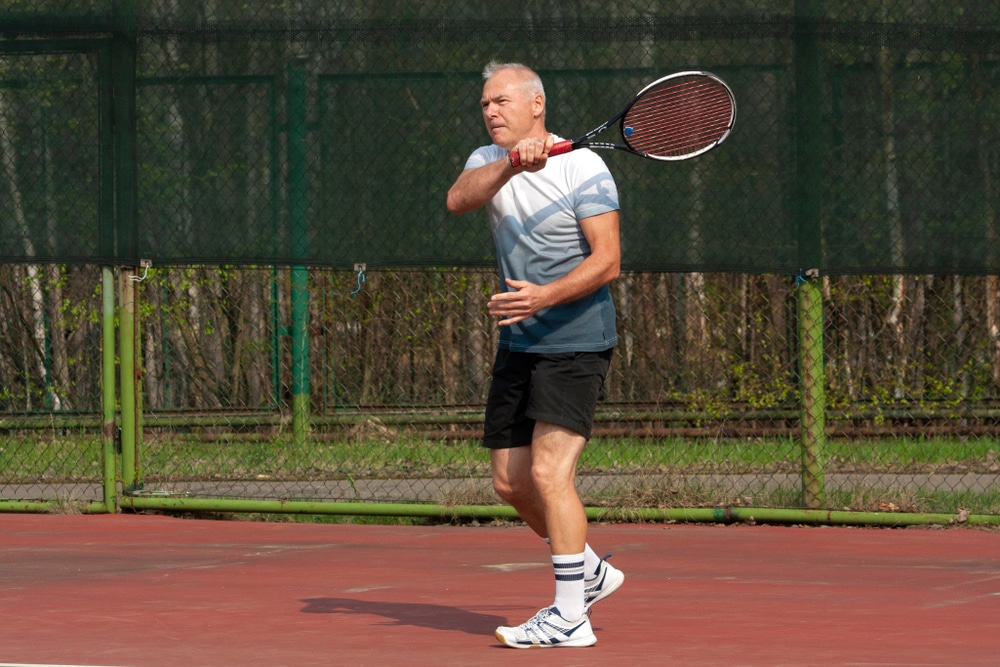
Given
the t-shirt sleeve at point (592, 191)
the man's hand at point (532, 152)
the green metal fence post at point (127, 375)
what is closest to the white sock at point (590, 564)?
the t-shirt sleeve at point (592, 191)

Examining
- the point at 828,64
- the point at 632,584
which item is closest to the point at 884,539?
the point at 632,584

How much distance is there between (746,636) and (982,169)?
354cm

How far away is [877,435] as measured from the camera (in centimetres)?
1095

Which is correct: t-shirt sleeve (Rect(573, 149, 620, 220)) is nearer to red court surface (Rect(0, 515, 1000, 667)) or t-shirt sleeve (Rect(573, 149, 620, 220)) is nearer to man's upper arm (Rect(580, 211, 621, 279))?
man's upper arm (Rect(580, 211, 621, 279))

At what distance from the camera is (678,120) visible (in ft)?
18.6

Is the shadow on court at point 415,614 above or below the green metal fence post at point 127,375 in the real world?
below

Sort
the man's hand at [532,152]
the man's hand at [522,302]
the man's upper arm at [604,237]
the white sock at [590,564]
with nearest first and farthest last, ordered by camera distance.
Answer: the man's hand at [532,152], the man's hand at [522,302], the man's upper arm at [604,237], the white sock at [590,564]

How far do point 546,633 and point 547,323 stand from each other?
3.16 ft

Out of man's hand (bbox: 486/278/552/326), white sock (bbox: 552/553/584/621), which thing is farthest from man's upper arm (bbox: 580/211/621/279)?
white sock (bbox: 552/553/584/621)

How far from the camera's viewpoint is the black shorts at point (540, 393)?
491cm

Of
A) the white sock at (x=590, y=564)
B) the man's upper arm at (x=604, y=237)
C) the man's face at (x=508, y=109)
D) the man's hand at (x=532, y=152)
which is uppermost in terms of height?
the man's face at (x=508, y=109)

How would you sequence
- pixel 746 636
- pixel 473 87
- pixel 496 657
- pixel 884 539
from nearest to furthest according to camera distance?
1. pixel 496 657
2. pixel 746 636
3. pixel 884 539
4. pixel 473 87

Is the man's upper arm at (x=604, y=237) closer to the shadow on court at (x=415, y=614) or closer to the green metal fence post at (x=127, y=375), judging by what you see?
the shadow on court at (x=415, y=614)

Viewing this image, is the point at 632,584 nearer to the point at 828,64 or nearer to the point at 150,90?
the point at 828,64
